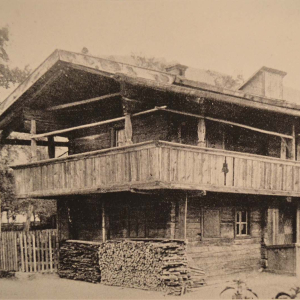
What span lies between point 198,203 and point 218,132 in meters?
2.47

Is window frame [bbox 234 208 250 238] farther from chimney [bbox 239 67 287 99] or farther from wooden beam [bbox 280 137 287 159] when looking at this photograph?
chimney [bbox 239 67 287 99]

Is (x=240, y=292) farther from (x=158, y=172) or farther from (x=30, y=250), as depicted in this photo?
(x=30, y=250)

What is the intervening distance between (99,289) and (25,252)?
3923mm

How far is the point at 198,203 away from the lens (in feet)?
50.4

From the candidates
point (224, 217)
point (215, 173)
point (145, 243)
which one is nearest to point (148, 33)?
point (215, 173)

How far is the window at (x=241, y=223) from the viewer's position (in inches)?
655

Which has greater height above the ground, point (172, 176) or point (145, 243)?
point (172, 176)

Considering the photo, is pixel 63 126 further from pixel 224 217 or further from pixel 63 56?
pixel 224 217

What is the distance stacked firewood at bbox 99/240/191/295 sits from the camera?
12.9 metres

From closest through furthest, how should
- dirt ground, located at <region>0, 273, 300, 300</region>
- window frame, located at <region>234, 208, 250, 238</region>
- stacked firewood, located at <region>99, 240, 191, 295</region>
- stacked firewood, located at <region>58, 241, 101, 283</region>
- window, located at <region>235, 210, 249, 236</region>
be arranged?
dirt ground, located at <region>0, 273, 300, 300</region> < stacked firewood, located at <region>99, 240, 191, 295</region> < stacked firewood, located at <region>58, 241, 101, 283</region> < window frame, located at <region>234, 208, 250, 238</region> < window, located at <region>235, 210, 249, 236</region>

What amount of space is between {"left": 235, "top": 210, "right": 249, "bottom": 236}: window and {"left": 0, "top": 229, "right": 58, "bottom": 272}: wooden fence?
249 inches

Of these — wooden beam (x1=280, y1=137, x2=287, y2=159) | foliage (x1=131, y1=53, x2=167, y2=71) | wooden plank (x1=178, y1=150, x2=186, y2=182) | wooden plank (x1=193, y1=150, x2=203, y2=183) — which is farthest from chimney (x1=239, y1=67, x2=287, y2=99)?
foliage (x1=131, y1=53, x2=167, y2=71)

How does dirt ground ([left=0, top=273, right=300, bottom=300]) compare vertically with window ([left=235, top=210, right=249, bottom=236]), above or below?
below

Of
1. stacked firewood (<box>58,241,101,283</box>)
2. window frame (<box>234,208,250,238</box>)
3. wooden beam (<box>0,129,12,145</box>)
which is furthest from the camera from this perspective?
wooden beam (<box>0,129,12,145</box>)
